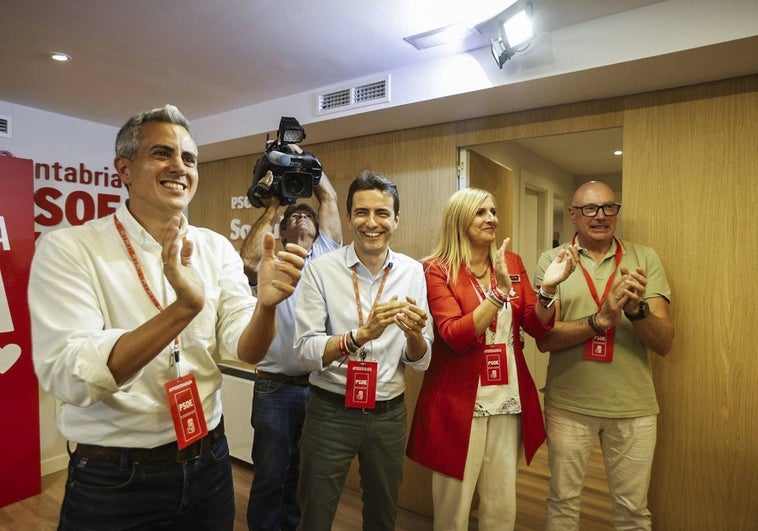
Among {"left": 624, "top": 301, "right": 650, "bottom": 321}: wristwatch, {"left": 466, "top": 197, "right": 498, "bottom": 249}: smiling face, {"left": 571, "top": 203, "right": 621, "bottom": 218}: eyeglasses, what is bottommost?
{"left": 624, "top": 301, "right": 650, "bottom": 321}: wristwatch

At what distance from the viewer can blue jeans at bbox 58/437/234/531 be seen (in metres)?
1.05

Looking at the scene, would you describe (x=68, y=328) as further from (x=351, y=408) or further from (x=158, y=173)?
(x=351, y=408)

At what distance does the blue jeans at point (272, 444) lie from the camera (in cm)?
219

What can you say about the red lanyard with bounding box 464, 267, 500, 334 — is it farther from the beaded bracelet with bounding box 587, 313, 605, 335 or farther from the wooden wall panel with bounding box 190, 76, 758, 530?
the wooden wall panel with bounding box 190, 76, 758, 530

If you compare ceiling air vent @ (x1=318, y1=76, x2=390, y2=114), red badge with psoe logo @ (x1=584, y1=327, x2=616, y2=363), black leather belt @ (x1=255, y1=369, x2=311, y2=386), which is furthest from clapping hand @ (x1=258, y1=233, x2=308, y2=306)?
ceiling air vent @ (x1=318, y1=76, x2=390, y2=114)

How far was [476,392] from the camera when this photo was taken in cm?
178

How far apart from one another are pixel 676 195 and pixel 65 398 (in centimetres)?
244

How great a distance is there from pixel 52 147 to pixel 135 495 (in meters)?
3.30

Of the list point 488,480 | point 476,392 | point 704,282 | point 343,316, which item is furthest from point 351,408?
point 704,282

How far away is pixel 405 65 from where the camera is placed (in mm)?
2502

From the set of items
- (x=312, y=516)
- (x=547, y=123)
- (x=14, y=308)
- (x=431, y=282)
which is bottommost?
(x=312, y=516)

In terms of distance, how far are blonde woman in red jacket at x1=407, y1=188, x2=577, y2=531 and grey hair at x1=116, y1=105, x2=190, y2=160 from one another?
44.6 inches

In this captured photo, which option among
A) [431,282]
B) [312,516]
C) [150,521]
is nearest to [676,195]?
[431,282]

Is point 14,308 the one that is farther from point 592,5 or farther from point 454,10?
point 592,5
